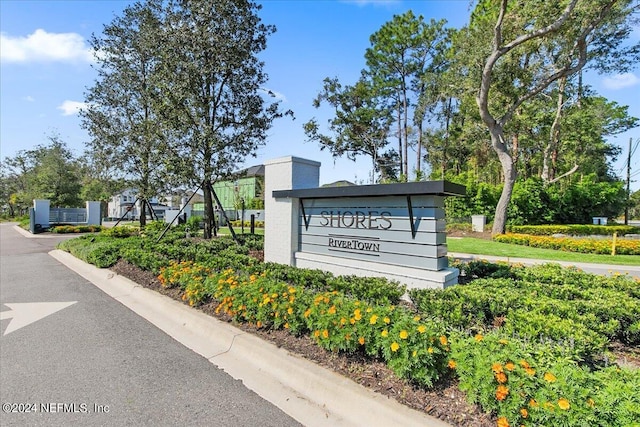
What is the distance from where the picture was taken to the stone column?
21.0 ft

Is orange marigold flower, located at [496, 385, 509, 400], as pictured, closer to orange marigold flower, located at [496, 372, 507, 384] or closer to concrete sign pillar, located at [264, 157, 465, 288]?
orange marigold flower, located at [496, 372, 507, 384]

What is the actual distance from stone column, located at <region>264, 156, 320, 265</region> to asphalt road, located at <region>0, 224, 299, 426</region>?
Answer: 2.79 m

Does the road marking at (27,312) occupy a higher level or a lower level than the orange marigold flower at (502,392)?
lower

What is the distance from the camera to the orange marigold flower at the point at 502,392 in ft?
6.42

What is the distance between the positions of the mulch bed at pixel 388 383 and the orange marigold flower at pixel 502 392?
22cm

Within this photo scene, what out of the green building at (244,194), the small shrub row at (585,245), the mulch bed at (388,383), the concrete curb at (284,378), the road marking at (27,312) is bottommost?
the road marking at (27,312)

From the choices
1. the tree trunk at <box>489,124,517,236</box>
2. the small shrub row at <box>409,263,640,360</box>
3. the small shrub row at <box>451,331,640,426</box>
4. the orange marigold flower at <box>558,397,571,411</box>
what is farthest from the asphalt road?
the tree trunk at <box>489,124,517,236</box>

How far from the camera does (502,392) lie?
1962mm

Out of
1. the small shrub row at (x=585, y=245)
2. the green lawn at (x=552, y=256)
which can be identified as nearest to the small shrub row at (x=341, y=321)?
the green lawn at (x=552, y=256)

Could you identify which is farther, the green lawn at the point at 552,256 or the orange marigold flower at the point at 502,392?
the green lawn at the point at 552,256

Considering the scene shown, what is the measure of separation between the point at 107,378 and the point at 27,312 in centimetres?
330

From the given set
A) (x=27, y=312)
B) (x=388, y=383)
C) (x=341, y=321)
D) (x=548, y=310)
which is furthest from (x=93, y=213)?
(x=548, y=310)

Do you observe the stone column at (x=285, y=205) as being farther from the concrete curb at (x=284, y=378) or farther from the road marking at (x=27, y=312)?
the road marking at (x=27, y=312)

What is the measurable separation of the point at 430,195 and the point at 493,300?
1.64m
